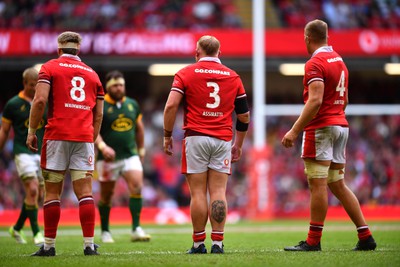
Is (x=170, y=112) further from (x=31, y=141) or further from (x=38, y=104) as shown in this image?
(x=31, y=141)

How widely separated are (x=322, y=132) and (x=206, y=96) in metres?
1.32

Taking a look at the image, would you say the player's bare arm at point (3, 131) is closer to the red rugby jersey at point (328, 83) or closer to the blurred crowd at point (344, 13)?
the red rugby jersey at point (328, 83)

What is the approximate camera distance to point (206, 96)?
27.8 feet

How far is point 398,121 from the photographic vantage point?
91.0 ft

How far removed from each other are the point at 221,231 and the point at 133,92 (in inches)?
767

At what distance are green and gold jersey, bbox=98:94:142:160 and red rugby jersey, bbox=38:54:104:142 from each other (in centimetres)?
353

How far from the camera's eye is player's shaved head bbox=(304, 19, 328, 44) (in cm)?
886

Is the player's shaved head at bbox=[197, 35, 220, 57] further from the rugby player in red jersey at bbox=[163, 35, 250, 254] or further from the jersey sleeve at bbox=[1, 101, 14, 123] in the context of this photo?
the jersey sleeve at bbox=[1, 101, 14, 123]

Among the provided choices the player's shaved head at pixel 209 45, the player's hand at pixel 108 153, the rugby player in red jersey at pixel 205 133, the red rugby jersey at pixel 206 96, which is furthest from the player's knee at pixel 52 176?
the player's hand at pixel 108 153

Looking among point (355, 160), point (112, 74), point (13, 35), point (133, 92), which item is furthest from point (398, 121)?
point (112, 74)

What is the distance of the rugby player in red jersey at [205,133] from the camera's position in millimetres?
8359

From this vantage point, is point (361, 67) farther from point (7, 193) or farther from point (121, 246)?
point (121, 246)

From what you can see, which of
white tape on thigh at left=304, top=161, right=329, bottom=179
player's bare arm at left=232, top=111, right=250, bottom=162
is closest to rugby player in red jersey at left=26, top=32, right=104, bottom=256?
player's bare arm at left=232, top=111, right=250, bottom=162

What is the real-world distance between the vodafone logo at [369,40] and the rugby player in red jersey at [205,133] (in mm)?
16523
